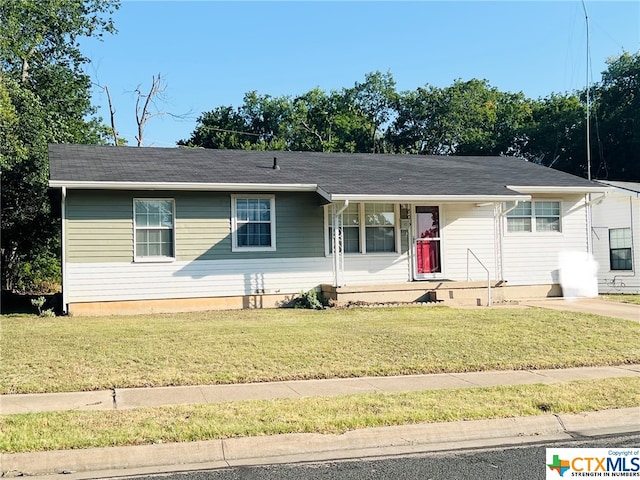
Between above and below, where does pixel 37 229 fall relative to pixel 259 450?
above

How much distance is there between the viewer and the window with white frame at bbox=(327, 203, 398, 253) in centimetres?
1731

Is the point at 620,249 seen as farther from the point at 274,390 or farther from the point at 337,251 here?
the point at 274,390

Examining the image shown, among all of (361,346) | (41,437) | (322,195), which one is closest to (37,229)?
(322,195)

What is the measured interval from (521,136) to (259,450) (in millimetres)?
42081

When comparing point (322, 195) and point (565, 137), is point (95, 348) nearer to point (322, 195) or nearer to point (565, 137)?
point (322, 195)

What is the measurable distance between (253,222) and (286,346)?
6.69 meters

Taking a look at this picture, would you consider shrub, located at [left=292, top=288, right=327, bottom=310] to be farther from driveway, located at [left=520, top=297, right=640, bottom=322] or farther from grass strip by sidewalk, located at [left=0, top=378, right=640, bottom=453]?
grass strip by sidewalk, located at [left=0, top=378, right=640, bottom=453]

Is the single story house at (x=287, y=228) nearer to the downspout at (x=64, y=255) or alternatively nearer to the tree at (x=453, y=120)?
the downspout at (x=64, y=255)

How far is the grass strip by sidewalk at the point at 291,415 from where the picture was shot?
5.79 meters

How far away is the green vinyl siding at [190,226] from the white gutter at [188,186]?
16.3 inches

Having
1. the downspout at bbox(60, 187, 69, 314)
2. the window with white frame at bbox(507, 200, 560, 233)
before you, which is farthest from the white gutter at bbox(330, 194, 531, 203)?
the downspout at bbox(60, 187, 69, 314)

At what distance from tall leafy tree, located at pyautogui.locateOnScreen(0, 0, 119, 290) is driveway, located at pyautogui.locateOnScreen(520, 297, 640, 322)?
15080mm

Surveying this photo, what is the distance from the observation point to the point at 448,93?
4656 centimetres

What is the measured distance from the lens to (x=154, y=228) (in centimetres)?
1564
